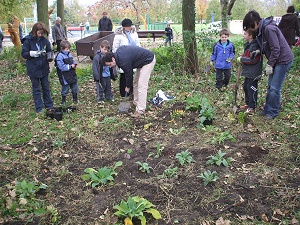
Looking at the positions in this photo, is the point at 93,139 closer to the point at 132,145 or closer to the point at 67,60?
the point at 132,145

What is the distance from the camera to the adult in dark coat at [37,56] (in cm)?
611

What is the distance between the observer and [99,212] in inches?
134

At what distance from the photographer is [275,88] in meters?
5.49

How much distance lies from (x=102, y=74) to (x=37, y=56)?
139 cm

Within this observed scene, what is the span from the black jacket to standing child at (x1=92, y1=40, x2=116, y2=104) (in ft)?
3.36

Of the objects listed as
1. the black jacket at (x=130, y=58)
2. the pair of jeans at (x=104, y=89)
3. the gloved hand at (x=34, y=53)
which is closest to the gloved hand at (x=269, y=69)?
the black jacket at (x=130, y=58)

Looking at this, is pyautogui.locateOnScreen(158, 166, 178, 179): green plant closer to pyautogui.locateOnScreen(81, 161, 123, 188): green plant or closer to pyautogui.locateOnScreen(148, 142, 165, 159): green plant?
pyautogui.locateOnScreen(148, 142, 165, 159): green plant

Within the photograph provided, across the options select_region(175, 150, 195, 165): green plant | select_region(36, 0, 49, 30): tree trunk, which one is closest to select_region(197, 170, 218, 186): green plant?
select_region(175, 150, 195, 165): green plant

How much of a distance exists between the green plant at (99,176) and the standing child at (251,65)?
307 cm

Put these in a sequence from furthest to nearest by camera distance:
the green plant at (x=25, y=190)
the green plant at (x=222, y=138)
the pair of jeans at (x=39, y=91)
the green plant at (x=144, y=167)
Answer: the pair of jeans at (x=39, y=91) → the green plant at (x=222, y=138) → the green plant at (x=144, y=167) → the green plant at (x=25, y=190)

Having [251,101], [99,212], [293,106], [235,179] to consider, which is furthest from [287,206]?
[293,106]

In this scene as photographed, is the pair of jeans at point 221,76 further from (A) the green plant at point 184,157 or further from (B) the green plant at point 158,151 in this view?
(A) the green plant at point 184,157

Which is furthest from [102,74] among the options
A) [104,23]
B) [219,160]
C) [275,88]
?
[104,23]

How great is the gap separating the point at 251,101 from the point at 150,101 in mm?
2091
